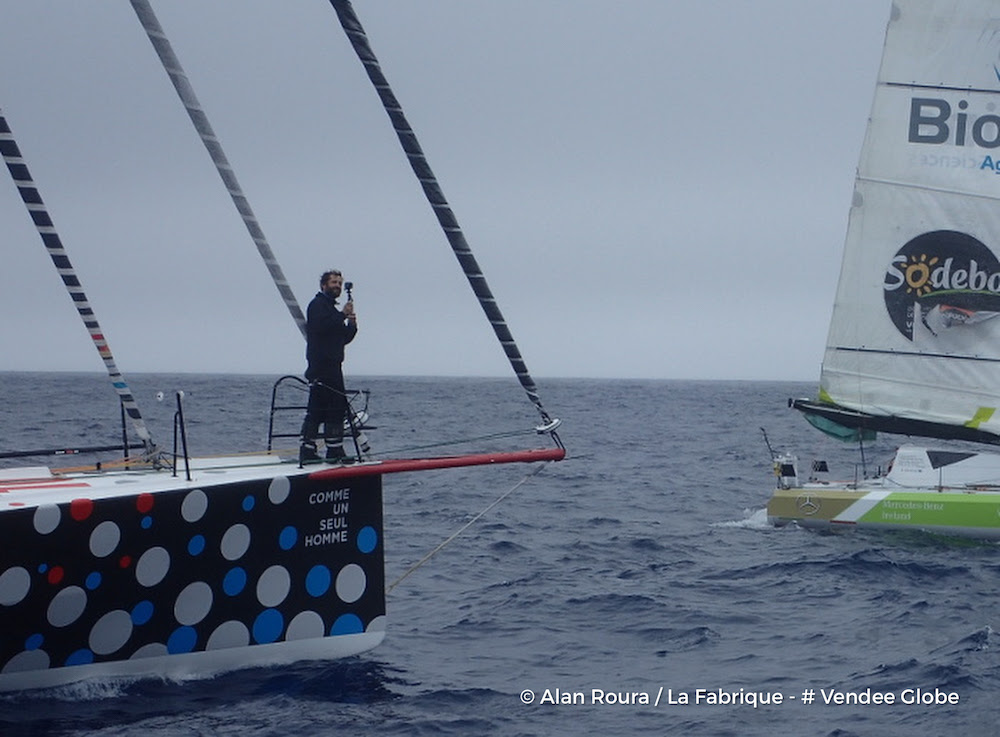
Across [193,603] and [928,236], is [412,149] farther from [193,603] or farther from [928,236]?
[928,236]

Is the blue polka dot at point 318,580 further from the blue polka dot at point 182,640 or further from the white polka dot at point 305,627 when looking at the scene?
the blue polka dot at point 182,640

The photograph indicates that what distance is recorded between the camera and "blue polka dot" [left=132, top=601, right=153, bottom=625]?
855 centimetres

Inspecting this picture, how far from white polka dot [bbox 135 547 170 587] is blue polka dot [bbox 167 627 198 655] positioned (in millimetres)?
426

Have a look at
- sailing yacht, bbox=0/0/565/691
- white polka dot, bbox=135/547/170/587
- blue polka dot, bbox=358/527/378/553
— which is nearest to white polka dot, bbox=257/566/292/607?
sailing yacht, bbox=0/0/565/691

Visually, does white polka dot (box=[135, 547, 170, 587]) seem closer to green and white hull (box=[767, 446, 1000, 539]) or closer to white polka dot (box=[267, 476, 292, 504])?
white polka dot (box=[267, 476, 292, 504])

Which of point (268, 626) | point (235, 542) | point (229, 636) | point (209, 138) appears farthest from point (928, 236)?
point (229, 636)

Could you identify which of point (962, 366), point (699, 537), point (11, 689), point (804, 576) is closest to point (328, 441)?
point (11, 689)

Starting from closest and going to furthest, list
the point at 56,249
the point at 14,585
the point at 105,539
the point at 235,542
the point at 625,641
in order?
1. the point at 14,585
2. the point at 105,539
3. the point at 235,542
4. the point at 56,249
5. the point at 625,641

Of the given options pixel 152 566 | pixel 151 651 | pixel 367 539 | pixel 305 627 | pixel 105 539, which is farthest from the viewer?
pixel 367 539

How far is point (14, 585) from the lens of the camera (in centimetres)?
795

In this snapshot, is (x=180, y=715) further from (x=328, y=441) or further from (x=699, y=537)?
(x=699, y=537)

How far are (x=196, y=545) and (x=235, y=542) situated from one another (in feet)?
1.01

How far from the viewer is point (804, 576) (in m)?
13.7

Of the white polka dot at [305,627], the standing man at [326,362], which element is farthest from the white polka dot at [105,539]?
the standing man at [326,362]
